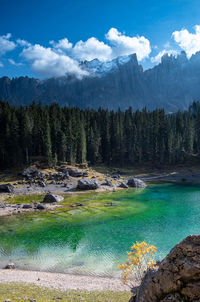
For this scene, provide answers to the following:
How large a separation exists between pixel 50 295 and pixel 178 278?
12.5 m

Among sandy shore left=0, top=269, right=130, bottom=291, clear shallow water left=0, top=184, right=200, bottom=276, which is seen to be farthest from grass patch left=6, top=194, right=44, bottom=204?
sandy shore left=0, top=269, right=130, bottom=291

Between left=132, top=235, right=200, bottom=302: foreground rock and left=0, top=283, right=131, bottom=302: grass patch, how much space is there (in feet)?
31.7

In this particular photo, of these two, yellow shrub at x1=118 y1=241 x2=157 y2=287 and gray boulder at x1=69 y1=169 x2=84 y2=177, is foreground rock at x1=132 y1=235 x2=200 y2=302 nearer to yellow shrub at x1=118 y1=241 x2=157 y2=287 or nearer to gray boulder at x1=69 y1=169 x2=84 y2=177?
yellow shrub at x1=118 y1=241 x2=157 y2=287

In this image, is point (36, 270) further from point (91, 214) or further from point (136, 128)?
point (136, 128)

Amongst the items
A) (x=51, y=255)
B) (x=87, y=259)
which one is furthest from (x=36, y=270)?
(x=87, y=259)

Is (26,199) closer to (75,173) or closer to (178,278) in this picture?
(75,173)

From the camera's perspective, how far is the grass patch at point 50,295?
1415 centimetres

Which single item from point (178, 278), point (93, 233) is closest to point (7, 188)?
point (93, 233)

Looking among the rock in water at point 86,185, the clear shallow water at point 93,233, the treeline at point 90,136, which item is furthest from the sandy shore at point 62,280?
the treeline at point 90,136

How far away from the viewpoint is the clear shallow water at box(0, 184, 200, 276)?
23.5 metres

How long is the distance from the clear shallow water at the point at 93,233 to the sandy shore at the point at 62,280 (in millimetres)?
1439

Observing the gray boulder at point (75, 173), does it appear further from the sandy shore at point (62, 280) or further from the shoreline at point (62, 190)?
the sandy shore at point (62, 280)

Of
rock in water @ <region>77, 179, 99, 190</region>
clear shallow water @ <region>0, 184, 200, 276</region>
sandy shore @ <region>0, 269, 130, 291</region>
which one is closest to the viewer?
sandy shore @ <region>0, 269, 130, 291</region>

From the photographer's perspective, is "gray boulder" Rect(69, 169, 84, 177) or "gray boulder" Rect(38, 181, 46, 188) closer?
"gray boulder" Rect(38, 181, 46, 188)
